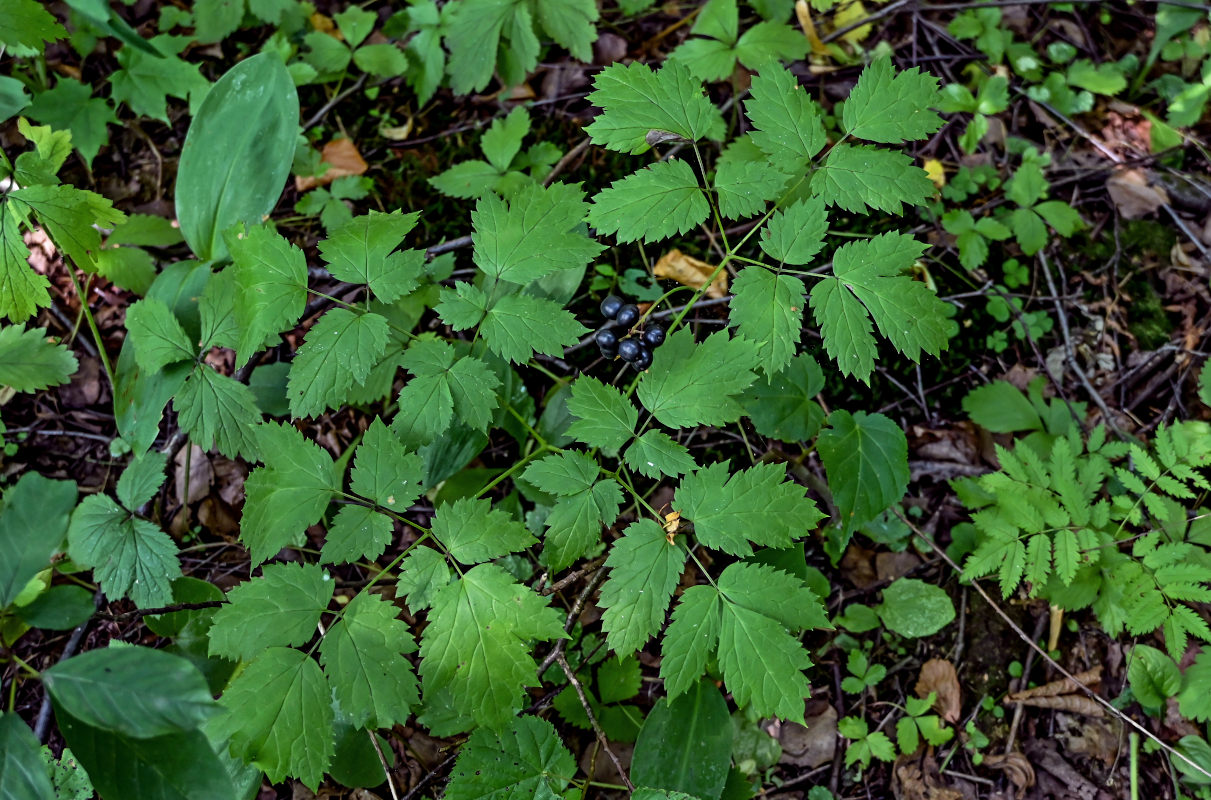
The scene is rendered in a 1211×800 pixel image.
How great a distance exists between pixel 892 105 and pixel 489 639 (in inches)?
65.4

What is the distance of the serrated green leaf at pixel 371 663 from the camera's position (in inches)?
66.7

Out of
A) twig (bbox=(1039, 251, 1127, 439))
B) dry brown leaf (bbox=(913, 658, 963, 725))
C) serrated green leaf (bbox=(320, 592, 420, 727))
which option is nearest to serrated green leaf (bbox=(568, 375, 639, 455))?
serrated green leaf (bbox=(320, 592, 420, 727))

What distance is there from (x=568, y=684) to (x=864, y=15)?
297 centimetres

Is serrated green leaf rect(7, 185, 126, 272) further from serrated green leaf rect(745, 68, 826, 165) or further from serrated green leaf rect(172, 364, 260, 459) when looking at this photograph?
serrated green leaf rect(745, 68, 826, 165)

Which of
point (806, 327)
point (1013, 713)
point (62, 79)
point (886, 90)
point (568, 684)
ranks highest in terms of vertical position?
point (62, 79)

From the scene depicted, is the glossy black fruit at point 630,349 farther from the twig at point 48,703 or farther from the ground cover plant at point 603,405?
the twig at point 48,703

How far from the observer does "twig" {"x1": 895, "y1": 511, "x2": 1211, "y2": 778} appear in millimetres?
2330

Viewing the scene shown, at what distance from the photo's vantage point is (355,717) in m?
1.70

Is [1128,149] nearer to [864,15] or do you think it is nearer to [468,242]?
[864,15]

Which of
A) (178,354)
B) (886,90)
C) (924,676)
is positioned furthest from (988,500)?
(178,354)

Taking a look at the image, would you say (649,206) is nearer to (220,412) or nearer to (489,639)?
(489,639)

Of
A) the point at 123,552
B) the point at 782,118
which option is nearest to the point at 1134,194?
the point at 782,118

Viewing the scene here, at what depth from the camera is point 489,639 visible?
1.73m

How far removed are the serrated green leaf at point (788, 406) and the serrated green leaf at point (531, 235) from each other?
77 centimetres
